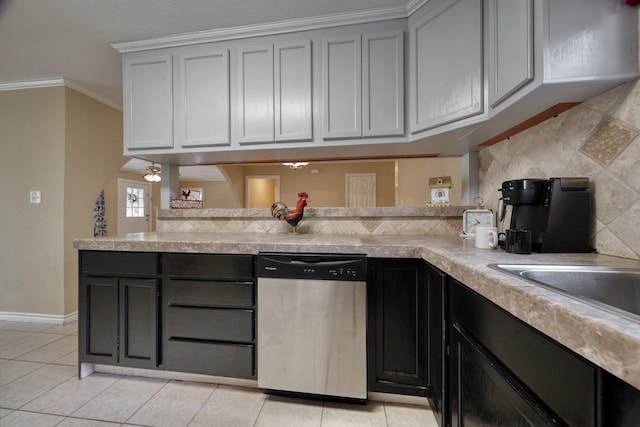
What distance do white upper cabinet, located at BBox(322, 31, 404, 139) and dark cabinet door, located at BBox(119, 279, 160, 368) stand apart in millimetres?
1524

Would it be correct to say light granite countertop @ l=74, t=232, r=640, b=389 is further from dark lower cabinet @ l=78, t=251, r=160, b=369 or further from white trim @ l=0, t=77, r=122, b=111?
white trim @ l=0, t=77, r=122, b=111

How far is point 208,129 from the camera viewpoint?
2045 mm

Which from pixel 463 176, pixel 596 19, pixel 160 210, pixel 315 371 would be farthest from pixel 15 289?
pixel 596 19

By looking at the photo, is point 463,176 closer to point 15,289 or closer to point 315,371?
point 315,371

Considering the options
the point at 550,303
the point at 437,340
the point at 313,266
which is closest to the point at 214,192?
the point at 313,266

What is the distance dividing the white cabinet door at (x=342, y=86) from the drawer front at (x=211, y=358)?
4.85 feet

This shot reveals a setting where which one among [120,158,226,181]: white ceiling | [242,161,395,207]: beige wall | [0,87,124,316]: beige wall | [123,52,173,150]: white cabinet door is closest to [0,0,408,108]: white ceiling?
[123,52,173,150]: white cabinet door

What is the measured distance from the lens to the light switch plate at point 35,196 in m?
2.78

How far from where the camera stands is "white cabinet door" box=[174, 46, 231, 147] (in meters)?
2.02

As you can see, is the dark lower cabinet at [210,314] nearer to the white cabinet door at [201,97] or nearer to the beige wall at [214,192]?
the white cabinet door at [201,97]

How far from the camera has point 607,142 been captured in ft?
3.62

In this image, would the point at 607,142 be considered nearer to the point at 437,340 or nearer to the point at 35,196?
the point at 437,340

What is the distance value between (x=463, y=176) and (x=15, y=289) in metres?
4.43

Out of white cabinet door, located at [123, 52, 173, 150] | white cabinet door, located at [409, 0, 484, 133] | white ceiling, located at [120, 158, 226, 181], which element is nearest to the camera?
white cabinet door, located at [409, 0, 484, 133]
